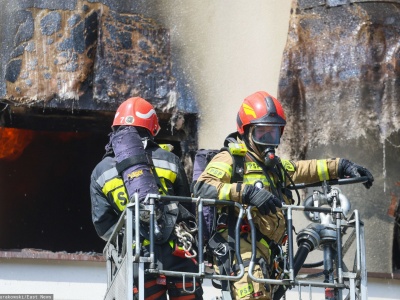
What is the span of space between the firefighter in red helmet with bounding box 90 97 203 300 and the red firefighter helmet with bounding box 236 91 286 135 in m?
0.64

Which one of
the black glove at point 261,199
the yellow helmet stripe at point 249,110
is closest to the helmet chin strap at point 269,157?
the yellow helmet stripe at point 249,110

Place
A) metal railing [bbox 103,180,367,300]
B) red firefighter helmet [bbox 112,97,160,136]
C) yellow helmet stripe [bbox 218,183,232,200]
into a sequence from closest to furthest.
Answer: metal railing [bbox 103,180,367,300] → yellow helmet stripe [bbox 218,183,232,200] → red firefighter helmet [bbox 112,97,160,136]

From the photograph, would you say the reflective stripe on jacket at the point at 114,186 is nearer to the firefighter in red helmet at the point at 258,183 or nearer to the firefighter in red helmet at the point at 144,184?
the firefighter in red helmet at the point at 144,184

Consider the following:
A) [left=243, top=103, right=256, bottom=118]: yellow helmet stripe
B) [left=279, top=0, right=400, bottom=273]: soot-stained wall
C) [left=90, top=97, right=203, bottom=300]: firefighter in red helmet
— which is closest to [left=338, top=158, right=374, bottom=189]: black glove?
[left=243, top=103, right=256, bottom=118]: yellow helmet stripe

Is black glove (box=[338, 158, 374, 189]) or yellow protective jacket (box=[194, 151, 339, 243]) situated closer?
yellow protective jacket (box=[194, 151, 339, 243])

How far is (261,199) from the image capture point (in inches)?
319

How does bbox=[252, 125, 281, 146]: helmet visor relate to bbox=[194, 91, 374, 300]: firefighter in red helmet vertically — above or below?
above

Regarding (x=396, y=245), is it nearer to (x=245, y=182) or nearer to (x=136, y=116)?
(x=245, y=182)

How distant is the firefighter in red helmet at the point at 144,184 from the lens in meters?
8.49

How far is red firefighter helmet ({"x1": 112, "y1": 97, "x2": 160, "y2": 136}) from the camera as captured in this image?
29.5 ft

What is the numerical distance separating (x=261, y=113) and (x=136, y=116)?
3.17 ft

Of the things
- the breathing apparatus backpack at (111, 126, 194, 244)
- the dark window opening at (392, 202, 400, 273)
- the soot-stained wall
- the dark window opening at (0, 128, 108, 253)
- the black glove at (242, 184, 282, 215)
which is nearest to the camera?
the black glove at (242, 184, 282, 215)

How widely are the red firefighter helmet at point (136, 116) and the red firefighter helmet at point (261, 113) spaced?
2.35 feet

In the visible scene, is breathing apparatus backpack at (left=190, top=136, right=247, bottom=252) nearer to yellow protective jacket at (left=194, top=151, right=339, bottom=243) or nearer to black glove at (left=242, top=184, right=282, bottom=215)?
yellow protective jacket at (left=194, top=151, right=339, bottom=243)
